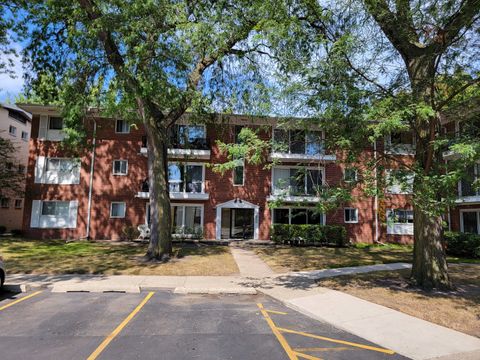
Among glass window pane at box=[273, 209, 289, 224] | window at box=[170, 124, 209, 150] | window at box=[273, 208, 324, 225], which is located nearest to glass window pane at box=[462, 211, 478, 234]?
window at box=[273, 208, 324, 225]

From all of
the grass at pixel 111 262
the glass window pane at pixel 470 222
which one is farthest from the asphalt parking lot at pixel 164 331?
the glass window pane at pixel 470 222

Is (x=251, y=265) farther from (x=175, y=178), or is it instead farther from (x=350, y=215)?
(x=350, y=215)

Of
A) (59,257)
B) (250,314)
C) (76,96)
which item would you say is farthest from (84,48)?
(250,314)

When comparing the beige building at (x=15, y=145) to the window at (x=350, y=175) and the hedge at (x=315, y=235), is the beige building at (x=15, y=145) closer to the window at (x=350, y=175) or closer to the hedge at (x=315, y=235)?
the hedge at (x=315, y=235)

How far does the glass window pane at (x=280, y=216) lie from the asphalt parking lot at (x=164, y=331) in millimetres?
15488

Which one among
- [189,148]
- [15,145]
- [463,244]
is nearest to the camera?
[463,244]

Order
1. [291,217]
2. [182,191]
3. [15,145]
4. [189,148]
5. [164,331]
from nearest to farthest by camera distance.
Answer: [164,331] < [189,148] < [182,191] < [291,217] < [15,145]

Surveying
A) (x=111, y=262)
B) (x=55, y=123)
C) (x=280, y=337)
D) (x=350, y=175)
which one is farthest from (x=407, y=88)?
(x=55, y=123)

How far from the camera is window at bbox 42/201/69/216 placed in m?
23.3

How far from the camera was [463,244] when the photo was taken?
19.0 meters

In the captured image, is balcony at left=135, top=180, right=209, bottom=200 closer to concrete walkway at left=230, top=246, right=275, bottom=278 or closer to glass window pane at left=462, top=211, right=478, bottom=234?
concrete walkway at left=230, top=246, right=275, bottom=278

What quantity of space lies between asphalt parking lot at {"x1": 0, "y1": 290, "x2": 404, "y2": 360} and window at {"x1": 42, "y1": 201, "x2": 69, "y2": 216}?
1574 cm

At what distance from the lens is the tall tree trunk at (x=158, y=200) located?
14.5m

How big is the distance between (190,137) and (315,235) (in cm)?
1044
